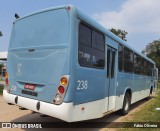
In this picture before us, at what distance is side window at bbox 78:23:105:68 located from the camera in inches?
258

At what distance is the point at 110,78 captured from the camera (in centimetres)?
867

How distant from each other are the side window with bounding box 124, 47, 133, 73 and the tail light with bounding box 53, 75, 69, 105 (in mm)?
5180

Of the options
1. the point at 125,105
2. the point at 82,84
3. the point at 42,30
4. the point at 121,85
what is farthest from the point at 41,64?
the point at 125,105

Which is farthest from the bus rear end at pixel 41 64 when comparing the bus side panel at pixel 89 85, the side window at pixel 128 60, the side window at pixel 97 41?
the side window at pixel 128 60

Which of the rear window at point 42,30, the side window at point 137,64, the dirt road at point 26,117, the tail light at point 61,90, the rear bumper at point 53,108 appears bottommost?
the dirt road at point 26,117

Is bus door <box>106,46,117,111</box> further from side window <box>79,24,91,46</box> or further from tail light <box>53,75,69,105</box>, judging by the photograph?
tail light <box>53,75,69,105</box>

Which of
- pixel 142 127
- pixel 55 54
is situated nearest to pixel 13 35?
pixel 55 54

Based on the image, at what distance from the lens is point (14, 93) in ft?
24.0

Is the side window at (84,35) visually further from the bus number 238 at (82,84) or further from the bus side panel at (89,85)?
the bus number 238 at (82,84)

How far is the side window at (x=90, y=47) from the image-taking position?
656 cm

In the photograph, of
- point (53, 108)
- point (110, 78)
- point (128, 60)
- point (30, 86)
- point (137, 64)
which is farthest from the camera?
point (137, 64)

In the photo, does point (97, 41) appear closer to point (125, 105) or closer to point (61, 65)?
point (61, 65)

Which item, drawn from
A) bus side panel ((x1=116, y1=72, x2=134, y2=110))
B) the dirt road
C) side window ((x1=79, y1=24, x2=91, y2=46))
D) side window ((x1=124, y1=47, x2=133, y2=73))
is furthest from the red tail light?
side window ((x1=124, y1=47, x2=133, y2=73))

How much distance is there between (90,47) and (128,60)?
4.57m
